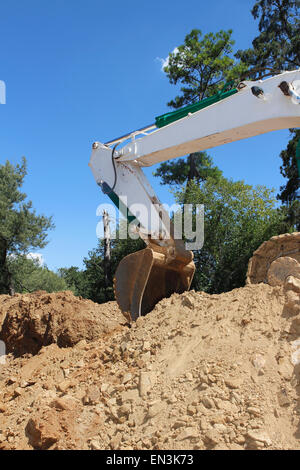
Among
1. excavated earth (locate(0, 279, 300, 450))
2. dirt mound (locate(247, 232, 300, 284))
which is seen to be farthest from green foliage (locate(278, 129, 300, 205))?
excavated earth (locate(0, 279, 300, 450))

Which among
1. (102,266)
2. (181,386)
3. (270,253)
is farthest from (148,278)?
(102,266)

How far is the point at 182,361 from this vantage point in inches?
183

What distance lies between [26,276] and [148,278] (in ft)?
47.7

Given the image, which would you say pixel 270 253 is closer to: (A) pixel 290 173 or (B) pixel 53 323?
(B) pixel 53 323

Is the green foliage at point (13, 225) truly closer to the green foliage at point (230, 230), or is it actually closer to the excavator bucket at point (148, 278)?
the green foliage at point (230, 230)

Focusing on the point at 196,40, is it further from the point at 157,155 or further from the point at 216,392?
the point at 216,392

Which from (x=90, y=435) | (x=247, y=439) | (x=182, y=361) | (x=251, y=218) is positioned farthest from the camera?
(x=251, y=218)

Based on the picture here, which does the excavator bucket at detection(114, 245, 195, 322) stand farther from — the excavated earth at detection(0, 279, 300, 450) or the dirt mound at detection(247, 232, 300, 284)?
the dirt mound at detection(247, 232, 300, 284)

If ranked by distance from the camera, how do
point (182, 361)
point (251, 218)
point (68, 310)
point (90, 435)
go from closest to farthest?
point (90, 435) → point (182, 361) → point (68, 310) → point (251, 218)

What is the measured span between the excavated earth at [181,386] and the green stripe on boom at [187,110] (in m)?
2.75

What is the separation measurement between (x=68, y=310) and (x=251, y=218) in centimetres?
920

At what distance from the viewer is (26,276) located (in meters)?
19.8

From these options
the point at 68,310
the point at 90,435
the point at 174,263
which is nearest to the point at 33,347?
the point at 68,310

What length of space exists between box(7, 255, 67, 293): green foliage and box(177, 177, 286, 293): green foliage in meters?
8.12
